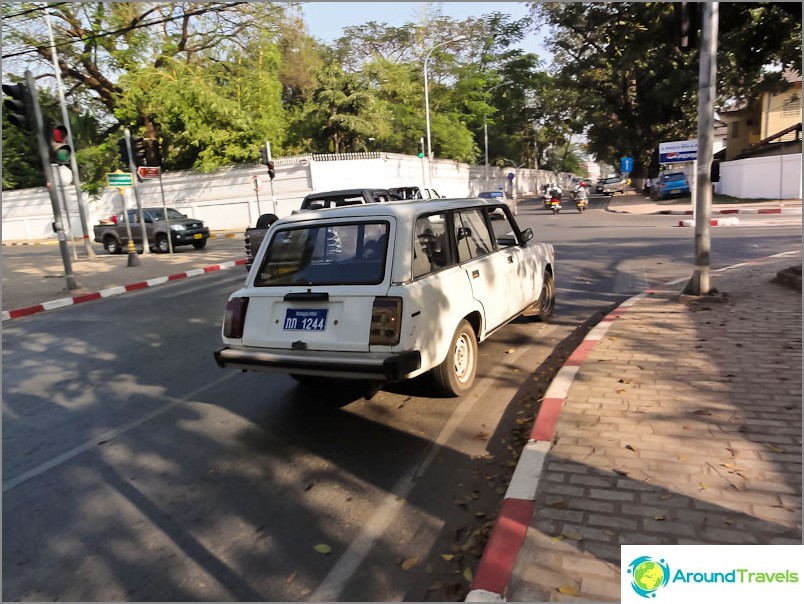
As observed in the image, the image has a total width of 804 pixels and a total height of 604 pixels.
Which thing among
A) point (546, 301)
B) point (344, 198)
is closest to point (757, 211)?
point (344, 198)

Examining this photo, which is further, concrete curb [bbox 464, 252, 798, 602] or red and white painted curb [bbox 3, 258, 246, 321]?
red and white painted curb [bbox 3, 258, 246, 321]

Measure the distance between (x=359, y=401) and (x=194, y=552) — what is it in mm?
2192

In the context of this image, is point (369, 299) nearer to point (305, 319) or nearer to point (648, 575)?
point (305, 319)

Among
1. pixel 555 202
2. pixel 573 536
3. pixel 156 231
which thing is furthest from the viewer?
pixel 555 202

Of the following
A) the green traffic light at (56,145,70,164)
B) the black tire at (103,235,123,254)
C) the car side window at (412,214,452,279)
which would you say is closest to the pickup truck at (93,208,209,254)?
the black tire at (103,235,123,254)

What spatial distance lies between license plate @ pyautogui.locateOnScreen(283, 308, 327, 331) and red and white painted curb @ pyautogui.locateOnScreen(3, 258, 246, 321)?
8571 millimetres

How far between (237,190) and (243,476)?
31800 millimetres

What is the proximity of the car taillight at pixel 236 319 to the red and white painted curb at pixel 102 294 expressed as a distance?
7.97 metres

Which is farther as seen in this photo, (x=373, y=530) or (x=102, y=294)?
(x=102, y=294)

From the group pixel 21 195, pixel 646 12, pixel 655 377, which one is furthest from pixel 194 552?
pixel 21 195

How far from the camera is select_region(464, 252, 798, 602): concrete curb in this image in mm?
2541

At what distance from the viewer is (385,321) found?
405 cm

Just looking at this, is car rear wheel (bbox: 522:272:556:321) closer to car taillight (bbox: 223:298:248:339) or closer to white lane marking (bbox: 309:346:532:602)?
white lane marking (bbox: 309:346:532:602)

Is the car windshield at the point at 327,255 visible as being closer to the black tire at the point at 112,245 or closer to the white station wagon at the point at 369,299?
the white station wagon at the point at 369,299
